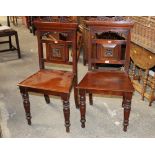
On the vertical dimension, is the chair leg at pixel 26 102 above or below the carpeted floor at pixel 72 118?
above

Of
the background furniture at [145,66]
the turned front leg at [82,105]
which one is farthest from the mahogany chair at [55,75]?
the background furniture at [145,66]

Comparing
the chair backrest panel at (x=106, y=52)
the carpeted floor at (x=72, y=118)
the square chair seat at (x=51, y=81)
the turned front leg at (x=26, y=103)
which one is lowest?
the carpeted floor at (x=72, y=118)

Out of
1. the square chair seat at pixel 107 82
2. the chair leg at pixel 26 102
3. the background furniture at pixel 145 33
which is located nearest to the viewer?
the square chair seat at pixel 107 82

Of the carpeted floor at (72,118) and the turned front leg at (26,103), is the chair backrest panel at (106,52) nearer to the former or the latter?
the carpeted floor at (72,118)

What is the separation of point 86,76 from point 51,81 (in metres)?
0.34

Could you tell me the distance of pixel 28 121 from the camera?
2.24 m

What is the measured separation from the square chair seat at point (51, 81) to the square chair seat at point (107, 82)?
135 mm

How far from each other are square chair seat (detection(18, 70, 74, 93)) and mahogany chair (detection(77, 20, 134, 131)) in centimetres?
13

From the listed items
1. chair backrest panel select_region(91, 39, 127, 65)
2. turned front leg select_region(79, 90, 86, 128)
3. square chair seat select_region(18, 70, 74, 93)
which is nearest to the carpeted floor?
turned front leg select_region(79, 90, 86, 128)

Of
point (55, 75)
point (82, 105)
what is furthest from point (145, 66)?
point (55, 75)

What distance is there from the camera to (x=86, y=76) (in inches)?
85.2

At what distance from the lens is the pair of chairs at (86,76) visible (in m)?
1.97

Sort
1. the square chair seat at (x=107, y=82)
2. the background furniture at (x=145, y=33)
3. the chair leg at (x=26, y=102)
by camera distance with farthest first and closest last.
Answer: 1. the background furniture at (x=145, y=33)
2. the chair leg at (x=26, y=102)
3. the square chair seat at (x=107, y=82)
